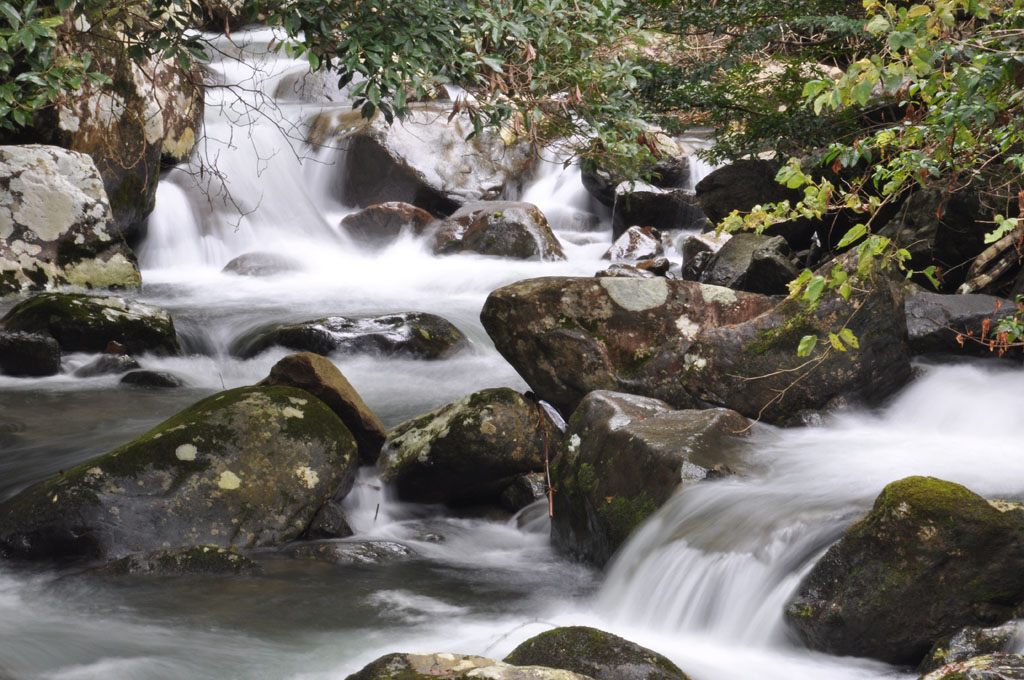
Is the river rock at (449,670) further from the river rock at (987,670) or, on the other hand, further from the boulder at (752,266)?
the boulder at (752,266)

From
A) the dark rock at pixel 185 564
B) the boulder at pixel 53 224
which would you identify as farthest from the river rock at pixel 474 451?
the boulder at pixel 53 224

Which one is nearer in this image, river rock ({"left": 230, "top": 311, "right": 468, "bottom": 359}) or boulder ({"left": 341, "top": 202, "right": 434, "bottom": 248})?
river rock ({"left": 230, "top": 311, "right": 468, "bottom": 359})

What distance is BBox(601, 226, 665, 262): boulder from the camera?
1377 centimetres

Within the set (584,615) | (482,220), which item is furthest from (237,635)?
(482,220)

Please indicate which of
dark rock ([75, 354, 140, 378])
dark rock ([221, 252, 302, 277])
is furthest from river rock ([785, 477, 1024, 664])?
dark rock ([221, 252, 302, 277])

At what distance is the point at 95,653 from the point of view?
3.97m

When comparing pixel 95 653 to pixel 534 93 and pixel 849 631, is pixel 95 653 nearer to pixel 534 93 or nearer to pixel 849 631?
pixel 849 631

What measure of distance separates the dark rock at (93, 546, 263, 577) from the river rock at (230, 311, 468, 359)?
13.9 feet

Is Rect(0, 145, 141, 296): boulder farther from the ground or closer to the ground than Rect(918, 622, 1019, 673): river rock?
farther from the ground

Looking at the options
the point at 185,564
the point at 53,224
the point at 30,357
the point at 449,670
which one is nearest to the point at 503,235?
the point at 53,224

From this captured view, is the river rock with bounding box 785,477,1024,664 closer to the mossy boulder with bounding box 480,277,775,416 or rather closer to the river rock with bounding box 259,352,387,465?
the mossy boulder with bounding box 480,277,775,416

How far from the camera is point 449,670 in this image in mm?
2861

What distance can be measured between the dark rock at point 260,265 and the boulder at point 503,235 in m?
2.18

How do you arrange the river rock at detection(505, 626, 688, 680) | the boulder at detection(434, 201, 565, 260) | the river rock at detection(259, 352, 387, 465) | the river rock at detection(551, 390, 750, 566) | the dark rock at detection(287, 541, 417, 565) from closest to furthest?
the river rock at detection(505, 626, 688, 680) → the river rock at detection(551, 390, 750, 566) → the dark rock at detection(287, 541, 417, 565) → the river rock at detection(259, 352, 387, 465) → the boulder at detection(434, 201, 565, 260)
